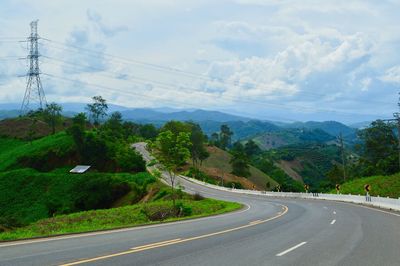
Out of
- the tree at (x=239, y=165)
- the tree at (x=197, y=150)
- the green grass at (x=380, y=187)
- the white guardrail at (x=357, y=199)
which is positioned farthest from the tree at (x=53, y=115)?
the green grass at (x=380, y=187)

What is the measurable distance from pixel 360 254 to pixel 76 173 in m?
82.1

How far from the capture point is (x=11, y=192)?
8100 centimetres

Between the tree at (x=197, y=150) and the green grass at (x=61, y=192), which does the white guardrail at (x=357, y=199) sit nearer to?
the green grass at (x=61, y=192)

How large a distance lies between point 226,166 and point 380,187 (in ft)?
298

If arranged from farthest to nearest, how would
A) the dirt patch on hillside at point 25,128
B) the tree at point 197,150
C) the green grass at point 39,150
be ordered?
1. the tree at point 197,150
2. the dirt patch on hillside at point 25,128
3. the green grass at point 39,150

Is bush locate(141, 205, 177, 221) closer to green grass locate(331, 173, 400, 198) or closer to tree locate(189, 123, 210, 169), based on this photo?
green grass locate(331, 173, 400, 198)

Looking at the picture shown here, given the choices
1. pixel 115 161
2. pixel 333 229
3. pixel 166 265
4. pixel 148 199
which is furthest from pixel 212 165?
pixel 166 265

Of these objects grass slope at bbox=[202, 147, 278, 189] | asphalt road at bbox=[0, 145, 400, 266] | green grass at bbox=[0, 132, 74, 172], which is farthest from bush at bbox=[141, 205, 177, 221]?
grass slope at bbox=[202, 147, 278, 189]

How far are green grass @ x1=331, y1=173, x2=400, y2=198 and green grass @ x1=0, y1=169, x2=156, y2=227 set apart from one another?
31.5 meters

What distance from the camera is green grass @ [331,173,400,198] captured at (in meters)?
62.6

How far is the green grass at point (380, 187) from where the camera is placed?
62.6m

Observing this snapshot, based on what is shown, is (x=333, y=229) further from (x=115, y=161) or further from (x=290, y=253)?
(x=115, y=161)

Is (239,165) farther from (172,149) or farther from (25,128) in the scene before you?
(172,149)

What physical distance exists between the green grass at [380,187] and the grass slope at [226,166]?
66222 millimetres
